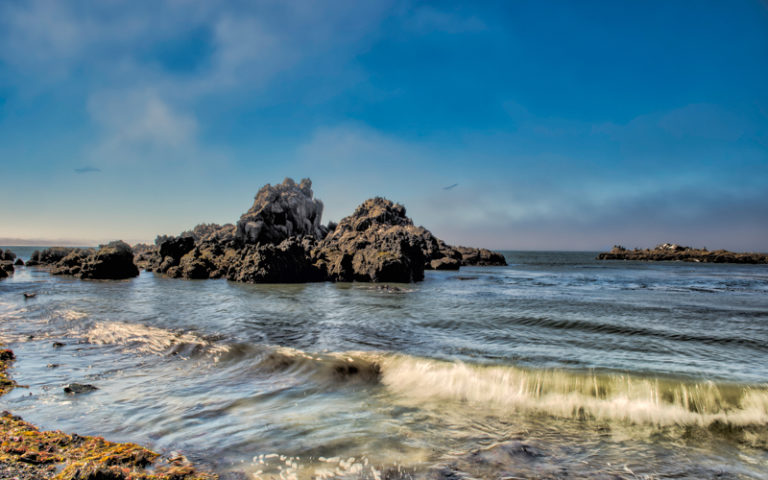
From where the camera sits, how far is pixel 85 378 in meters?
6.45

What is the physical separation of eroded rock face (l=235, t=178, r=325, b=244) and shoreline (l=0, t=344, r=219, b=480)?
50806mm

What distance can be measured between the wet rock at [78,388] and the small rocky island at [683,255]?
99.6m

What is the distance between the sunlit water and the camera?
4129 millimetres

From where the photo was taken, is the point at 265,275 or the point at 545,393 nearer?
the point at 545,393

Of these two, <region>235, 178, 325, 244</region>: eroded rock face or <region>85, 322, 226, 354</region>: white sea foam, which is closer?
<region>85, 322, 226, 354</region>: white sea foam

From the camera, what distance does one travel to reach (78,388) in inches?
227

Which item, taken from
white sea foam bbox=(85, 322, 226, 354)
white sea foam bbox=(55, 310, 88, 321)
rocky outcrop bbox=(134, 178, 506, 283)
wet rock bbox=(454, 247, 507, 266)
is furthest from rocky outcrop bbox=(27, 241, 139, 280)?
wet rock bbox=(454, 247, 507, 266)

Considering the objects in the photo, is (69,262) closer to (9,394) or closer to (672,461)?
(9,394)

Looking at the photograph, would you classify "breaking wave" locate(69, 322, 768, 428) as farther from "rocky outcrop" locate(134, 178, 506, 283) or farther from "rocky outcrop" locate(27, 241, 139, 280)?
"rocky outcrop" locate(27, 241, 139, 280)

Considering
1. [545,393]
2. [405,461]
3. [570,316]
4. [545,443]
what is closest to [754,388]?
[545,393]

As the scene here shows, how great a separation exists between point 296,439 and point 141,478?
1.58 meters

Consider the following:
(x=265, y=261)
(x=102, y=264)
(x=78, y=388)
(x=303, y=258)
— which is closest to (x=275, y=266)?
(x=265, y=261)

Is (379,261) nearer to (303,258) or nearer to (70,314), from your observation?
(303,258)

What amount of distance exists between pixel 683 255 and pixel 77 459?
343 ft
